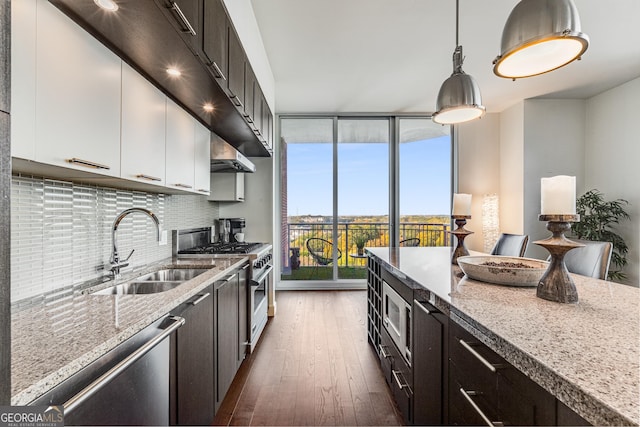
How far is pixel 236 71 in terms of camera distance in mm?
2037

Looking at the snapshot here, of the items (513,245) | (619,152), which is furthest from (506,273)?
(619,152)

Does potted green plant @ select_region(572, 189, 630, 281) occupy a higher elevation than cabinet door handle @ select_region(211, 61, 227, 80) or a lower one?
lower

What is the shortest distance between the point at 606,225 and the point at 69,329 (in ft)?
18.3

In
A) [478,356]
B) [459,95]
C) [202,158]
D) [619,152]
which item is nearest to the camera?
[478,356]

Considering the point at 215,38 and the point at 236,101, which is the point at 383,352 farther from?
the point at 215,38

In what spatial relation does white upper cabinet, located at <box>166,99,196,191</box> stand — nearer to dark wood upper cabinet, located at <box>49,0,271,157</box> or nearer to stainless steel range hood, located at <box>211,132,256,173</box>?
dark wood upper cabinet, located at <box>49,0,271,157</box>

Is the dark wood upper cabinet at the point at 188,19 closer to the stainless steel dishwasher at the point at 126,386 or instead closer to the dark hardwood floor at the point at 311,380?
the stainless steel dishwasher at the point at 126,386

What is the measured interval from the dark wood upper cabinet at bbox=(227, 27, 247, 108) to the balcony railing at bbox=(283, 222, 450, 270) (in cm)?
299

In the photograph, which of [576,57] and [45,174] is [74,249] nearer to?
[45,174]

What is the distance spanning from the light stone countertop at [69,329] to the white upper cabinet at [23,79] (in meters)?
0.55

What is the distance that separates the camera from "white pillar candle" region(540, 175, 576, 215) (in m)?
1.07

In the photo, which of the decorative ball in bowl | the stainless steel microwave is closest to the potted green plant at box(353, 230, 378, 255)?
the stainless steel microwave

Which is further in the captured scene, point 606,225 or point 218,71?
point 606,225

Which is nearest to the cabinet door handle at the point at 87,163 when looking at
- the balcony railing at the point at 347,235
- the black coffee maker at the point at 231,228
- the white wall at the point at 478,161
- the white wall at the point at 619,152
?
the black coffee maker at the point at 231,228
